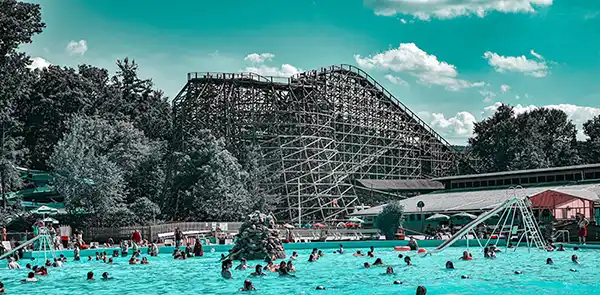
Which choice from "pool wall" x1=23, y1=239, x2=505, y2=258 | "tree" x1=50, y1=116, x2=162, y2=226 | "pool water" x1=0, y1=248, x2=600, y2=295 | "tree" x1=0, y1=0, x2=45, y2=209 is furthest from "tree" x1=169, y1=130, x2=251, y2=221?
"pool water" x1=0, y1=248, x2=600, y2=295

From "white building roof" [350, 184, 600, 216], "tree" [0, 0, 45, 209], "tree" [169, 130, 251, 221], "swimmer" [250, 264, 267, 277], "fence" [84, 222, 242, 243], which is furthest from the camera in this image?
"tree" [169, 130, 251, 221]

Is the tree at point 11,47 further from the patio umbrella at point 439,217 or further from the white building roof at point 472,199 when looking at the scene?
the patio umbrella at point 439,217

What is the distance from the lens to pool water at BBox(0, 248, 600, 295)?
24641 millimetres

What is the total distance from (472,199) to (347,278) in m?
28.5

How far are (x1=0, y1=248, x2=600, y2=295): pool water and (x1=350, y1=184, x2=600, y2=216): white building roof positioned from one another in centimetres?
1308

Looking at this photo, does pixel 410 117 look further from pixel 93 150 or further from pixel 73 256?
pixel 73 256

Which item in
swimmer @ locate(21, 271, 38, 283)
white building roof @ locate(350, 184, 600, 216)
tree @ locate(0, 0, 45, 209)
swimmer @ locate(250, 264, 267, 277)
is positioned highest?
tree @ locate(0, 0, 45, 209)

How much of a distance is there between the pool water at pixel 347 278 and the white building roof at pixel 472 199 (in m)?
13.1

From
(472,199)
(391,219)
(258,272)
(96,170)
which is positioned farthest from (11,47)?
(472,199)

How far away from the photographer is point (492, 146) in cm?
8131

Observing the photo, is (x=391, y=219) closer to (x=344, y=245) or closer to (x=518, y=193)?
(x=344, y=245)

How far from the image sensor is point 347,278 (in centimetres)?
2791

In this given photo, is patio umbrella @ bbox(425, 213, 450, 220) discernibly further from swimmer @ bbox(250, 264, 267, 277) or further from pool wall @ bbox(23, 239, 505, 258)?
swimmer @ bbox(250, 264, 267, 277)

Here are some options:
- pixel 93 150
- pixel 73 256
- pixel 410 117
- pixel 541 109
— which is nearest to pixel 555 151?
pixel 541 109
